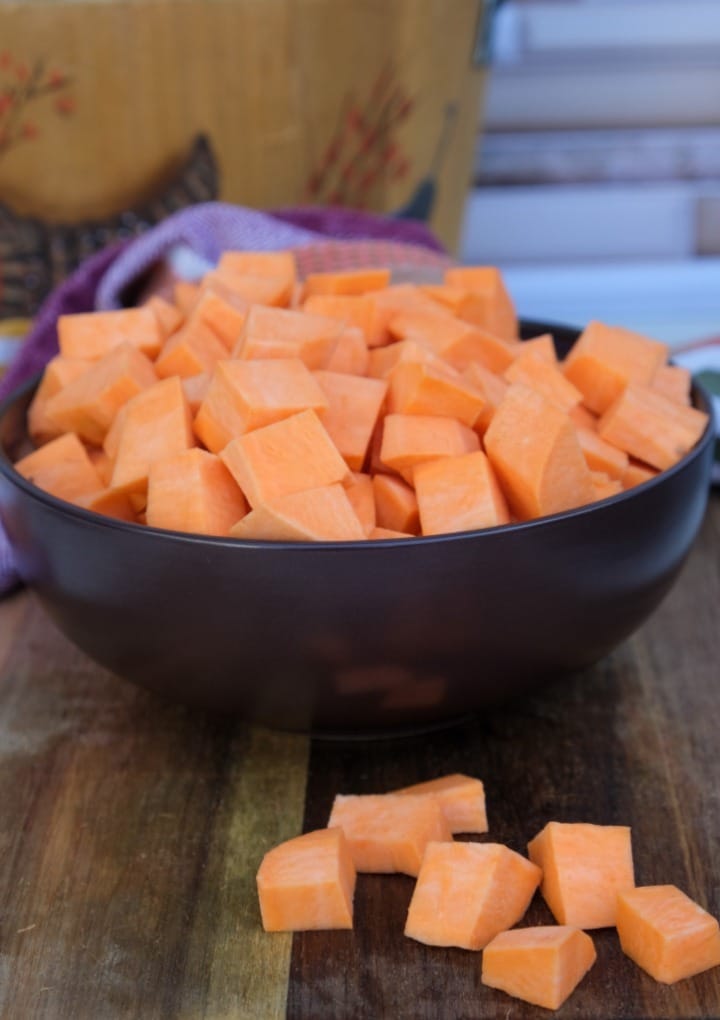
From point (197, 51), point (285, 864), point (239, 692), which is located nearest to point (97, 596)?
point (239, 692)

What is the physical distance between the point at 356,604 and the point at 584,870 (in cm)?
23

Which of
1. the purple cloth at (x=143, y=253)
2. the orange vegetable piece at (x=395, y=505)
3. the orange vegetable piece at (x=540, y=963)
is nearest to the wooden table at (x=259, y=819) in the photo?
the orange vegetable piece at (x=540, y=963)

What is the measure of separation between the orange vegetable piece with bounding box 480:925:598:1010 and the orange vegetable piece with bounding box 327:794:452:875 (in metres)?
0.09

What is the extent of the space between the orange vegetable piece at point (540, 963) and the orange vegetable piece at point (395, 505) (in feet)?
0.95

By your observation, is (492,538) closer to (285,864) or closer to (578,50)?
(285,864)

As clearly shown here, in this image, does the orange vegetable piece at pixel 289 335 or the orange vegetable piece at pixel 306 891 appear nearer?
the orange vegetable piece at pixel 306 891

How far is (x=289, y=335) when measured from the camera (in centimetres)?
94

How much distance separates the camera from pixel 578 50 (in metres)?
2.52

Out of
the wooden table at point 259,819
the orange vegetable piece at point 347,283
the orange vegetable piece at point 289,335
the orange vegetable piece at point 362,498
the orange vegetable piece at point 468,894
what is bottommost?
the wooden table at point 259,819

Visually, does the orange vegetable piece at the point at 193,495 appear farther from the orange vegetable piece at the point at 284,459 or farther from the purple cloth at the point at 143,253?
the purple cloth at the point at 143,253

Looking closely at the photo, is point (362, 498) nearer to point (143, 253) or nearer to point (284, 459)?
point (284, 459)

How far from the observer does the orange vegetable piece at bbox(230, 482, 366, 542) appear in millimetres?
798

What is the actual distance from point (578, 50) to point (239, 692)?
80.9 inches

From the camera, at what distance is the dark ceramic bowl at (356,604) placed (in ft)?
2.61
